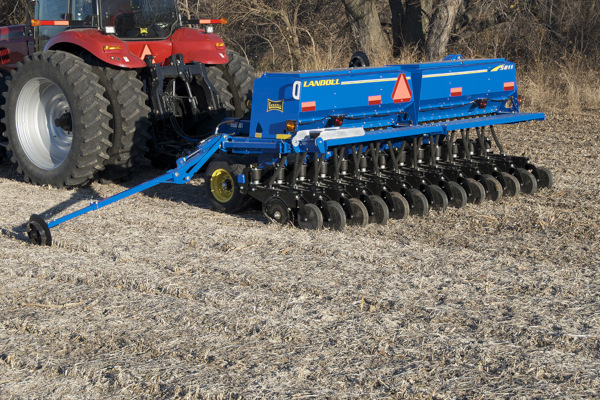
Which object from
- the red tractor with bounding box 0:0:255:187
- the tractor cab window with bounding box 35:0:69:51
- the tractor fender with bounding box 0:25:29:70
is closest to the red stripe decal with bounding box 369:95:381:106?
the red tractor with bounding box 0:0:255:187

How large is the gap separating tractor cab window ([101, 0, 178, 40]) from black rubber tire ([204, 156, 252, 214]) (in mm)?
2041

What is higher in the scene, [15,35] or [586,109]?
[15,35]

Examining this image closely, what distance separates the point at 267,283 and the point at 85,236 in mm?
1923

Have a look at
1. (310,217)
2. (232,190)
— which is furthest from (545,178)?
(232,190)

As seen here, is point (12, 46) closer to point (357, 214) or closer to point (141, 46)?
point (141, 46)

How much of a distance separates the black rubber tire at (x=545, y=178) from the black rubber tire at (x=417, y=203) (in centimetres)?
146

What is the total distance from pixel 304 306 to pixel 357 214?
71.1 inches

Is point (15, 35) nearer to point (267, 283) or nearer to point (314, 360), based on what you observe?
point (267, 283)

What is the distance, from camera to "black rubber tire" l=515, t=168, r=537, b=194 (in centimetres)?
696

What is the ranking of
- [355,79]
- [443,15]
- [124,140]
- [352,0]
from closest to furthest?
[355,79], [124,140], [443,15], [352,0]

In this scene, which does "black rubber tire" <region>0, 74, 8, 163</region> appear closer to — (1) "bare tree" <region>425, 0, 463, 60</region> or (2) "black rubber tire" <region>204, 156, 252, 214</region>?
(2) "black rubber tire" <region>204, 156, 252, 214</region>

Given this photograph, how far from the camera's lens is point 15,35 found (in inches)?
345

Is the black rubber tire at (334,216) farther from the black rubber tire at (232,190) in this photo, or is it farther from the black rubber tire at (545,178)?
the black rubber tire at (545,178)

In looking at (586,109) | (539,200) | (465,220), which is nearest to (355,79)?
(465,220)
